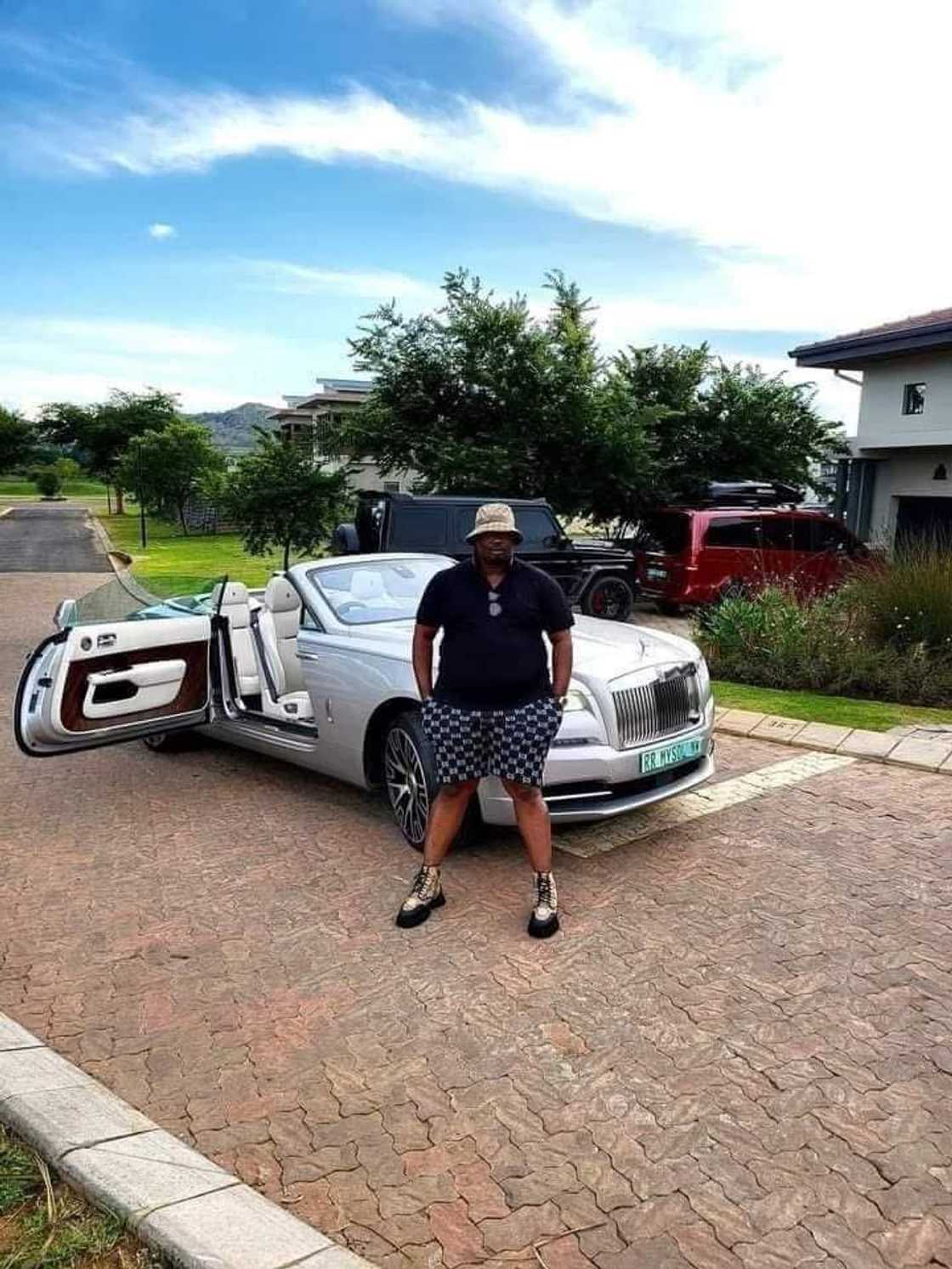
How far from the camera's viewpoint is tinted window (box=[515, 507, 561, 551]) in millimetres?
12852

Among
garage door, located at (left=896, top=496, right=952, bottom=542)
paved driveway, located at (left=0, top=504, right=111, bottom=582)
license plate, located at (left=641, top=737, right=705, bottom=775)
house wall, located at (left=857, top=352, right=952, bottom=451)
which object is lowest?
paved driveway, located at (left=0, top=504, right=111, bottom=582)

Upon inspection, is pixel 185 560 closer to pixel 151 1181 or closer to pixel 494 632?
pixel 494 632

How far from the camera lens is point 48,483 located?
85.8 meters

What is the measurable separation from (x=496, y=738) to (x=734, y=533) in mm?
10986

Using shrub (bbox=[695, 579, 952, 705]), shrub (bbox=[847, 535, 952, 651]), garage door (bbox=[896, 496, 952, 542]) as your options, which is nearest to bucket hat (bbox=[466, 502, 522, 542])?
shrub (bbox=[695, 579, 952, 705])

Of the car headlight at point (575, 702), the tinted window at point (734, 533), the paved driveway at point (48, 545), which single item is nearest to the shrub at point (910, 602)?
the tinted window at point (734, 533)

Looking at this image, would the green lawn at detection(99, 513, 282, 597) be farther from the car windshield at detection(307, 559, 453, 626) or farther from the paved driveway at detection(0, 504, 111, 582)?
the car windshield at detection(307, 559, 453, 626)

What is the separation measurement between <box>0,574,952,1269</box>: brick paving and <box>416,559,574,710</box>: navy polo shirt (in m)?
1.01

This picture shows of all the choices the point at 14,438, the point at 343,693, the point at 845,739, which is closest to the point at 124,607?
the point at 343,693

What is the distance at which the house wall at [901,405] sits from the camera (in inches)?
720

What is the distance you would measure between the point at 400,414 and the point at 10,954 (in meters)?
15.0

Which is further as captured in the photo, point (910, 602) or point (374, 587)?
point (910, 602)

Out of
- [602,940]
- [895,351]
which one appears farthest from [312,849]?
[895,351]

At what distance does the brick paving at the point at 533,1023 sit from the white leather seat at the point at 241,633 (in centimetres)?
106
